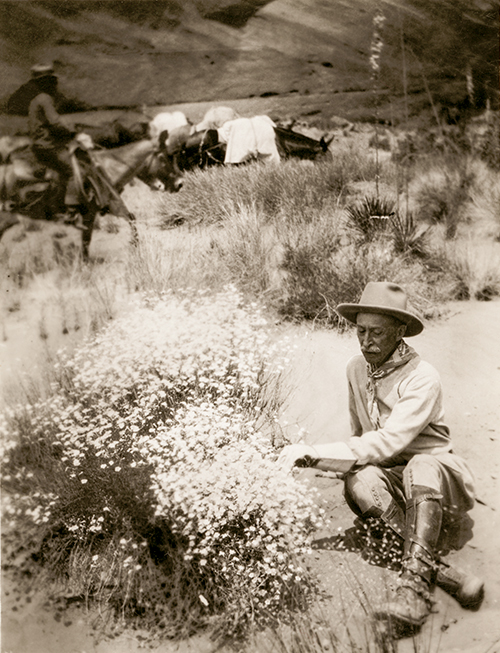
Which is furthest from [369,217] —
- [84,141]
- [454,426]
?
[84,141]

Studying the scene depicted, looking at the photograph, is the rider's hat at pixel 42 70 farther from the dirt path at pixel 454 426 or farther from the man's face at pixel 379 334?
the man's face at pixel 379 334

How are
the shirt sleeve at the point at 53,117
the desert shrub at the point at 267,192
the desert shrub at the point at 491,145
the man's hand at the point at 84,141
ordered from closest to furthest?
the shirt sleeve at the point at 53,117 < the desert shrub at the point at 491,145 < the man's hand at the point at 84,141 < the desert shrub at the point at 267,192

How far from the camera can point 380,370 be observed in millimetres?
2941

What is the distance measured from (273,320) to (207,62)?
Result: 6.07ft

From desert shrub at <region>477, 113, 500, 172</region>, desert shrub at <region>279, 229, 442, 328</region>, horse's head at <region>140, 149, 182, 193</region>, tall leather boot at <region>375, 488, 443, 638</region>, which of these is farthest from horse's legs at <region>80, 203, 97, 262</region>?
desert shrub at <region>477, 113, 500, 172</region>

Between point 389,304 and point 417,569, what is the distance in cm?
118

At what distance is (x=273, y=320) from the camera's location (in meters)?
4.04

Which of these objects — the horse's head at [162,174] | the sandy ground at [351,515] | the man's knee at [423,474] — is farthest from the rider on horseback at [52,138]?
the man's knee at [423,474]

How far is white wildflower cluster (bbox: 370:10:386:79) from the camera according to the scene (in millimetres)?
3682

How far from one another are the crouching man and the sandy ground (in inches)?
4.0

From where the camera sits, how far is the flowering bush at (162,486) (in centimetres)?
276

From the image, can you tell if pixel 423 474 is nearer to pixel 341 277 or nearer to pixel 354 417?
pixel 354 417

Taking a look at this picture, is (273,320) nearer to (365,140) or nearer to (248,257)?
(248,257)

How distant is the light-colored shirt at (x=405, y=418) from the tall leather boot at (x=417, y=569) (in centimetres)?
23
